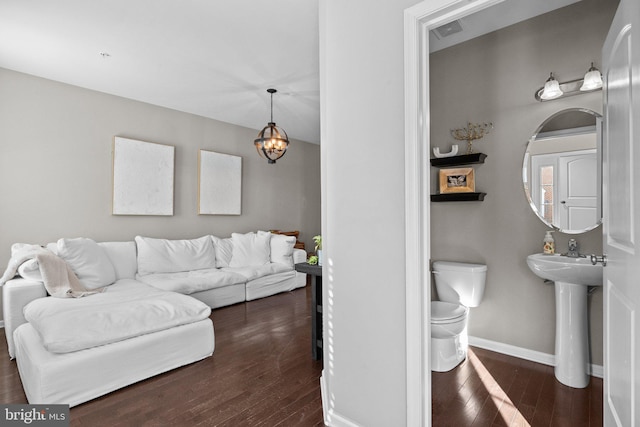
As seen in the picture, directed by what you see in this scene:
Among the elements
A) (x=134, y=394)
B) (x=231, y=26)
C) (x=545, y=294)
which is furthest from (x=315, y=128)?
(x=134, y=394)

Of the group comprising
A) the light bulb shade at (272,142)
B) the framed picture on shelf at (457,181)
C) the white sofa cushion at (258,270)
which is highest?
the light bulb shade at (272,142)

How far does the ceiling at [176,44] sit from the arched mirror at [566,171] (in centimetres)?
89

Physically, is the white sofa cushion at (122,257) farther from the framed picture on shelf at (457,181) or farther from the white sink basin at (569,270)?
the white sink basin at (569,270)

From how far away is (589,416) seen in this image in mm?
1858

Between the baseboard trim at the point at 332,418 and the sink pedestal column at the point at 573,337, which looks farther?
the sink pedestal column at the point at 573,337

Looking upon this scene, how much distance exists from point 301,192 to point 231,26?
418cm

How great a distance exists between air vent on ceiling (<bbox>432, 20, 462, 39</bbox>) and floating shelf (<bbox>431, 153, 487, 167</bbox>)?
1031 mm

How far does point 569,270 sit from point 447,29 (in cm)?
205

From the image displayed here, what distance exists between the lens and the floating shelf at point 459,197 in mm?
2787

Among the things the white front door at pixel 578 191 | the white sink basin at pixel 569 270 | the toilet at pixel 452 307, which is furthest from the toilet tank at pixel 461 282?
the white front door at pixel 578 191

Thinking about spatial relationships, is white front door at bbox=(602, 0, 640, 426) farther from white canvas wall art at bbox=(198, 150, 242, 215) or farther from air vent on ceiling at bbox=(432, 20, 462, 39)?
white canvas wall art at bbox=(198, 150, 242, 215)

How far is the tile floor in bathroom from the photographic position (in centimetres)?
184

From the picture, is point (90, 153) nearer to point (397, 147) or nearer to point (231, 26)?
point (231, 26)

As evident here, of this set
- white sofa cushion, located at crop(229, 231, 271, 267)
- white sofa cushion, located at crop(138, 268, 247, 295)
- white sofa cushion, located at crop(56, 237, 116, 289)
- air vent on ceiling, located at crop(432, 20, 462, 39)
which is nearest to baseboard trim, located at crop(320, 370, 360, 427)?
white sofa cushion, located at crop(138, 268, 247, 295)
